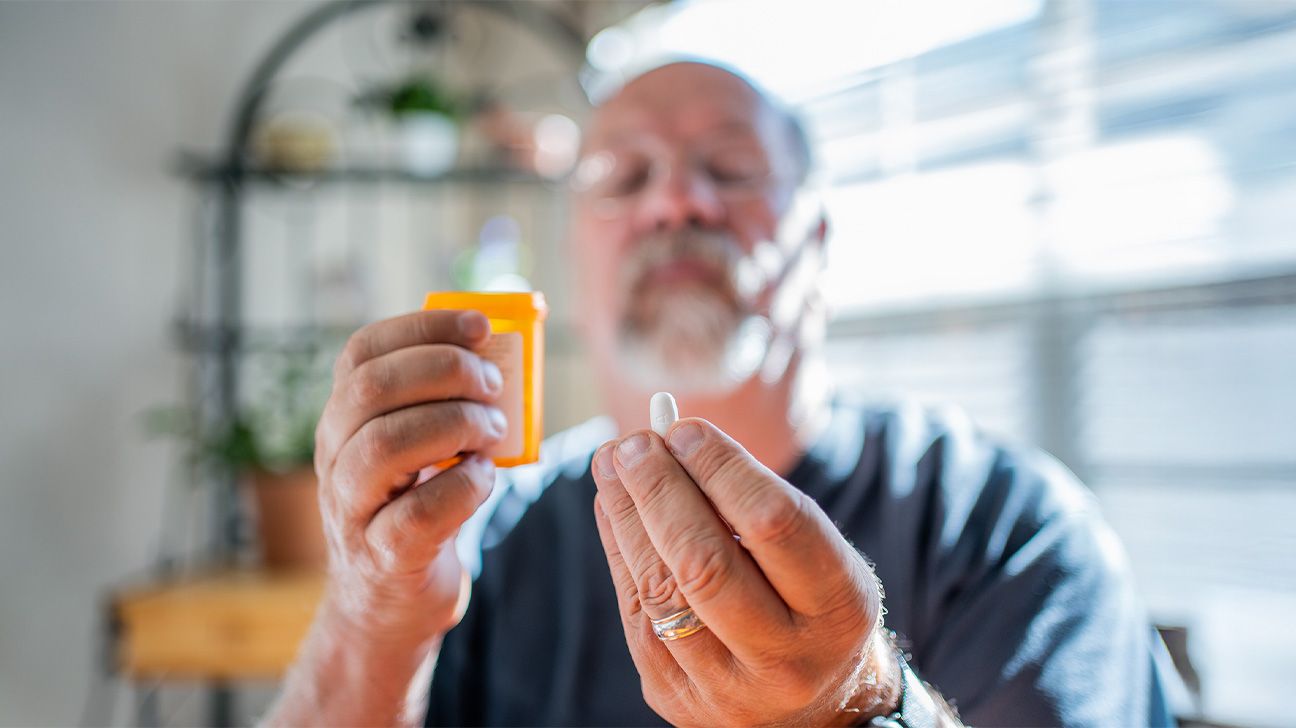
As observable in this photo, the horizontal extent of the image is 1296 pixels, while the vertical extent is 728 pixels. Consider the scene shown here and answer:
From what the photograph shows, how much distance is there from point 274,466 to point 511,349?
4.67ft

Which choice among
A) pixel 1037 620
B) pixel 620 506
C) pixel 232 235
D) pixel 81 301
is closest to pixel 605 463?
pixel 620 506

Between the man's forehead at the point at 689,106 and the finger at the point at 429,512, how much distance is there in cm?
64

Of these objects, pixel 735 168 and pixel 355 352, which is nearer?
pixel 355 352

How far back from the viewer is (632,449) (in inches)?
20.0

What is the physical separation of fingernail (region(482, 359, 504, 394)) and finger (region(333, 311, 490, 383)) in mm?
22

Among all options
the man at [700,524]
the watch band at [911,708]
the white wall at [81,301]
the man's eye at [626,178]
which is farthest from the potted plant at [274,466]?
the watch band at [911,708]

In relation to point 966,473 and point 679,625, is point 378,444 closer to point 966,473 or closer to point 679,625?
point 679,625

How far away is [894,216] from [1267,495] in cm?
79

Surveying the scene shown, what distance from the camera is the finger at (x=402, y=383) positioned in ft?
2.00

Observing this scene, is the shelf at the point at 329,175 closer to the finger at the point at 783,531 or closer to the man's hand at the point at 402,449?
the man's hand at the point at 402,449

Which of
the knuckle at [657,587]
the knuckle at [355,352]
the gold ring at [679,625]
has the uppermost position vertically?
the knuckle at [355,352]

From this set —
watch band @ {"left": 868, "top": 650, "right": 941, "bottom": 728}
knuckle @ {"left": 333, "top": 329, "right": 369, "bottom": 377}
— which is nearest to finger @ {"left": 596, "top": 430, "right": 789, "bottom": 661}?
watch band @ {"left": 868, "top": 650, "right": 941, "bottom": 728}

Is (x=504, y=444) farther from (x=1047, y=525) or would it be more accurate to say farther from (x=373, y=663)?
(x=1047, y=525)

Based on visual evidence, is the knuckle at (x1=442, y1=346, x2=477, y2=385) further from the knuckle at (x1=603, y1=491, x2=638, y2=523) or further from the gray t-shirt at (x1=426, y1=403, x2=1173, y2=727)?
the gray t-shirt at (x1=426, y1=403, x2=1173, y2=727)
